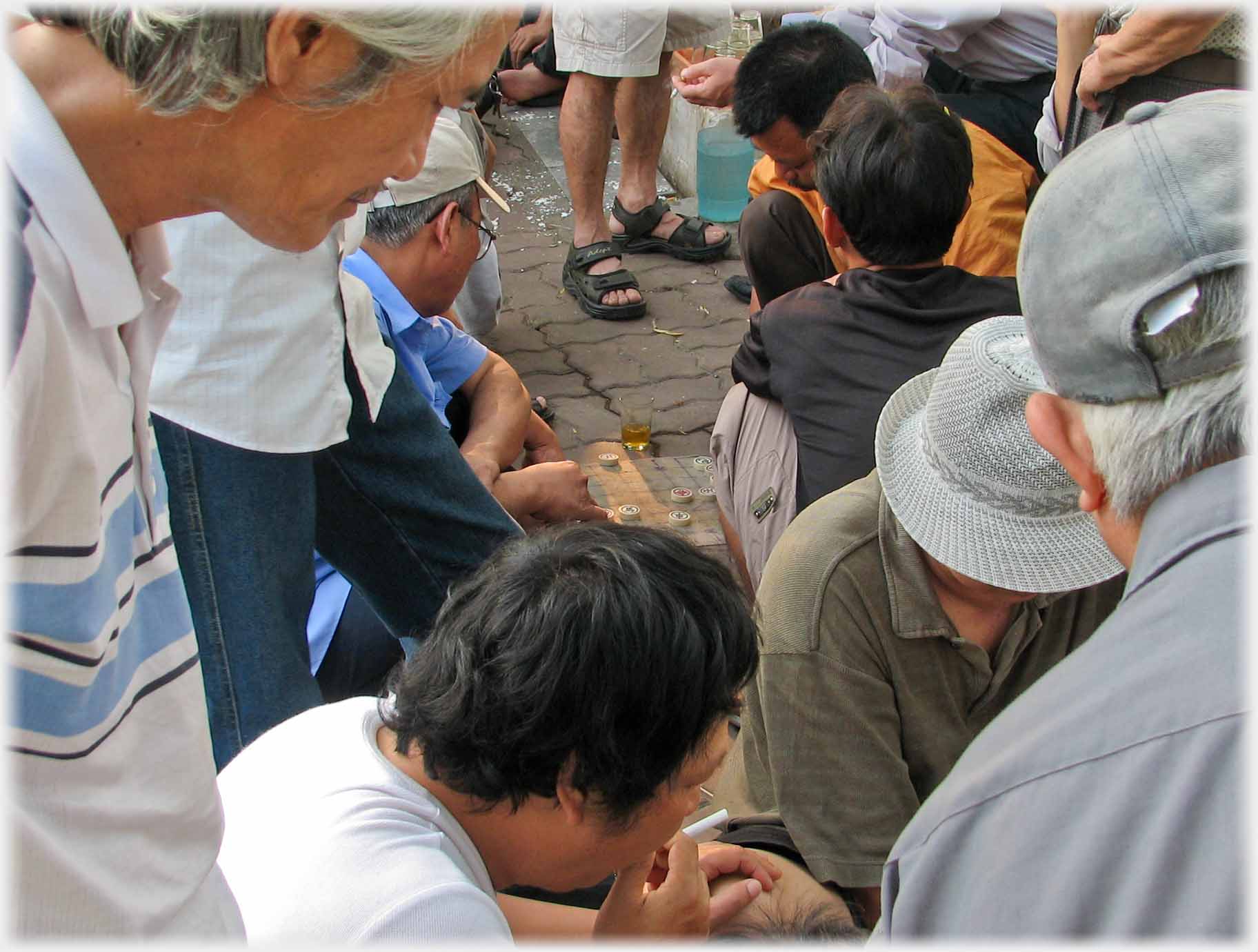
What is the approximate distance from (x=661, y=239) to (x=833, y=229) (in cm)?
273

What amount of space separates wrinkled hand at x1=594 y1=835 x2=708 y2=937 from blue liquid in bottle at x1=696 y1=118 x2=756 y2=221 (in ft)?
13.8

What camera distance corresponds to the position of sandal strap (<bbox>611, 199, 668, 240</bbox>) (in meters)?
5.25

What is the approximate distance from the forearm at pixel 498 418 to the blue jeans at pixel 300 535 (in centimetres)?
70

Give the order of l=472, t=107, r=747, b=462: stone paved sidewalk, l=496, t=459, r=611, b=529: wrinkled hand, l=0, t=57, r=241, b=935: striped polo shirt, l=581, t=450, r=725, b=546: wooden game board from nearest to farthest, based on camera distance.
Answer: l=0, t=57, r=241, b=935: striped polo shirt, l=496, t=459, r=611, b=529: wrinkled hand, l=581, t=450, r=725, b=546: wooden game board, l=472, t=107, r=747, b=462: stone paved sidewalk

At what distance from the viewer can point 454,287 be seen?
9.34ft

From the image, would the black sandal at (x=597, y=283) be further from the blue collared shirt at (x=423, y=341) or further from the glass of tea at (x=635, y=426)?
the blue collared shirt at (x=423, y=341)

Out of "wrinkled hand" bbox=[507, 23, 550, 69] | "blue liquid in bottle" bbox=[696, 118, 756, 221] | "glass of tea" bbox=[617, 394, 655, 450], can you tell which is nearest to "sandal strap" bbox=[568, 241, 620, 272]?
"blue liquid in bottle" bbox=[696, 118, 756, 221]

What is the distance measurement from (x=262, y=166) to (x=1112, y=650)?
81 cm

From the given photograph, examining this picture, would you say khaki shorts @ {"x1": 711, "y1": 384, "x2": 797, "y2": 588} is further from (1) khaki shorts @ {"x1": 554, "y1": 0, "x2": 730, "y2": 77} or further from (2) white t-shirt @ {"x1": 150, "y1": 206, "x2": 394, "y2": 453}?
(1) khaki shorts @ {"x1": 554, "y1": 0, "x2": 730, "y2": 77}

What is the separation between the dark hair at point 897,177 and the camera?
2.52 metres

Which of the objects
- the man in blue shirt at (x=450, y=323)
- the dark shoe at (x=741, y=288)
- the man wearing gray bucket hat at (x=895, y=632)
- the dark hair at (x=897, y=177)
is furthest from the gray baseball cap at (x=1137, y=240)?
the dark shoe at (x=741, y=288)

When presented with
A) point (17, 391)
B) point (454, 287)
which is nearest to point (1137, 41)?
point (454, 287)

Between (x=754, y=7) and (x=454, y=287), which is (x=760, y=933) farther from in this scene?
(x=754, y=7)

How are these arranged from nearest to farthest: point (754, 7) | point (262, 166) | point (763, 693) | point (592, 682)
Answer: point (262, 166) → point (592, 682) → point (763, 693) → point (754, 7)
